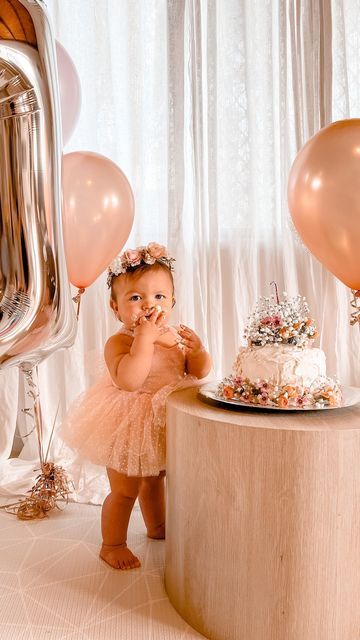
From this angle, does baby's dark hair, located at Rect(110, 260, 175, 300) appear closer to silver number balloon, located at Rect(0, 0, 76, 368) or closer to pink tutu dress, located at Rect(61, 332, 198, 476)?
pink tutu dress, located at Rect(61, 332, 198, 476)

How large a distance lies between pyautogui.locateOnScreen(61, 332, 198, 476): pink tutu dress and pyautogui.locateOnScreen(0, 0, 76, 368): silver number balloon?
4.07 ft

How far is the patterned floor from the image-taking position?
48.1 inches

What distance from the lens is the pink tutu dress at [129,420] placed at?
1458 mm

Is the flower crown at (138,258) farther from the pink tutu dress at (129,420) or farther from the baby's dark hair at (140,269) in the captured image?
the pink tutu dress at (129,420)

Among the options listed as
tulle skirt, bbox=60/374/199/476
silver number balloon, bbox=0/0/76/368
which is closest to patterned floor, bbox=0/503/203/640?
tulle skirt, bbox=60/374/199/476

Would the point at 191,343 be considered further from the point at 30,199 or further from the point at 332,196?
the point at 30,199

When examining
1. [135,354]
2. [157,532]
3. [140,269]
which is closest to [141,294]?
[140,269]

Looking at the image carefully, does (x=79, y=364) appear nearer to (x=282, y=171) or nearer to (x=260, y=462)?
(x=282, y=171)

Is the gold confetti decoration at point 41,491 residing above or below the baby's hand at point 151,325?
below

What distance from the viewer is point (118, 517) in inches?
60.8

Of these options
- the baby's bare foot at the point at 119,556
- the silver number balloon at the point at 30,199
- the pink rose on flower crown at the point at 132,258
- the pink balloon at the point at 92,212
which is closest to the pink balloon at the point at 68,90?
the pink balloon at the point at 92,212

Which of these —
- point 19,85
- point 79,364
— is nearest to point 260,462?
point 19,85

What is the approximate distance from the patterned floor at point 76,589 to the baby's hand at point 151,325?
0.63m

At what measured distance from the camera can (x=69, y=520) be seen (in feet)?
6.09
